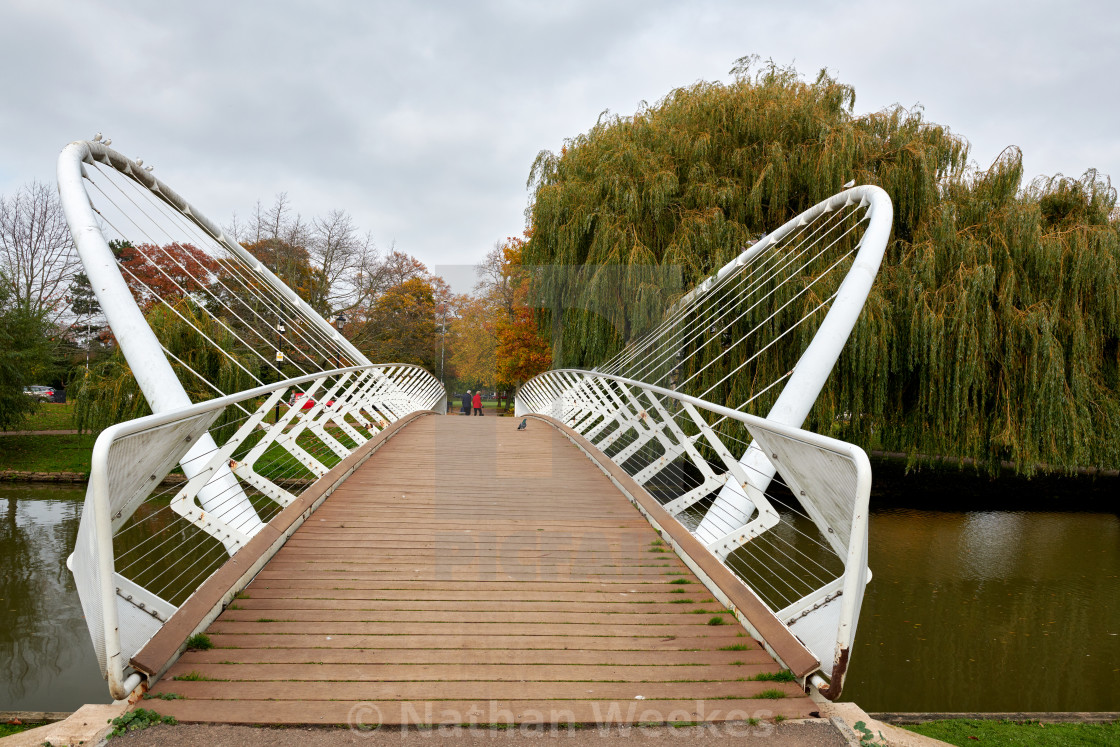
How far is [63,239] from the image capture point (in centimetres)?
2502

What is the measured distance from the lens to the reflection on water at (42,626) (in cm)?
650

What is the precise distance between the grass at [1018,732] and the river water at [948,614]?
985 mm

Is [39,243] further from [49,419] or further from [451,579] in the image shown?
[451,579]

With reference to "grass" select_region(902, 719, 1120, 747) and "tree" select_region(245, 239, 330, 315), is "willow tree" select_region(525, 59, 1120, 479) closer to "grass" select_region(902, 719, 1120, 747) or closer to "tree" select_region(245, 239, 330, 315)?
"grass" select_region(902, 719, 1120, 747)

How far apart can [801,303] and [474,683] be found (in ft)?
28.9

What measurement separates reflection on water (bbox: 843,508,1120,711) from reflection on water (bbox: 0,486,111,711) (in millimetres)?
7703

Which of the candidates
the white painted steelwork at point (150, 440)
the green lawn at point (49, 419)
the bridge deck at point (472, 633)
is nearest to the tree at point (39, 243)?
the green lawn at point (49, 419)

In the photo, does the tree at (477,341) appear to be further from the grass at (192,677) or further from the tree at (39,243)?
the grass at (192,677)

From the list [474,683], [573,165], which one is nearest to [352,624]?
[474,683]

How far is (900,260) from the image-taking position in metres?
10.6

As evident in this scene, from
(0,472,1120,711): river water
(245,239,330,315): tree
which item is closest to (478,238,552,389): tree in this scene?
(245,239,330,315): tree

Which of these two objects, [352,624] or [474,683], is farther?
[352,624]

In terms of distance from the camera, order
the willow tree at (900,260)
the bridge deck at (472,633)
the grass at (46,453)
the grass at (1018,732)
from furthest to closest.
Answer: the grass at (46,453) → the willow tree at (900,260) → the grass at (1018,732) → the bridge deck at (472,633)

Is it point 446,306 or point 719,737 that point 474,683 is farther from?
point 446,306
